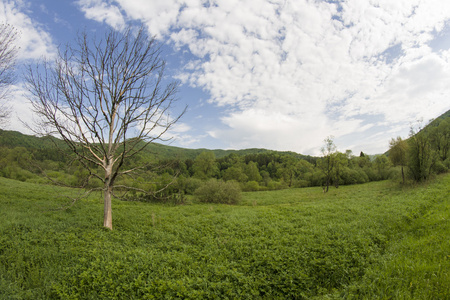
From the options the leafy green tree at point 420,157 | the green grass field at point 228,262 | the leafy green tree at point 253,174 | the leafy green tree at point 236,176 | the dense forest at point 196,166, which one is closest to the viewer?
the green grass field at point 228,262

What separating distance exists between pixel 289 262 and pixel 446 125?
201 ft

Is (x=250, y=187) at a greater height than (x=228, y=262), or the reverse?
(x=228, y=262)

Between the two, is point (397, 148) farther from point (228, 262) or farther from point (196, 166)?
point (228, 262)

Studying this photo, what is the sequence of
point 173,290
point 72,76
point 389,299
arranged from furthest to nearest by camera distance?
point 72,76
point 173,290
point 389,299

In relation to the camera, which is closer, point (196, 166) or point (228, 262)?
point (228, 262)

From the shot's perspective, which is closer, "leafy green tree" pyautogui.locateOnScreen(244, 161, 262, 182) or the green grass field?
the green grass field

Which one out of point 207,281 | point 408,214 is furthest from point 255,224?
point 408,214

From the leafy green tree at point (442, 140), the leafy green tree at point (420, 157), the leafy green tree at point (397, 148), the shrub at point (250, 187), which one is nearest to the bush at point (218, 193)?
the shrub at point (250, 187)

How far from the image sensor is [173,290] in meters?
5.07

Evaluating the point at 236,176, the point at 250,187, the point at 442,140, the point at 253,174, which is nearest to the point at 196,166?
the point at 236,176

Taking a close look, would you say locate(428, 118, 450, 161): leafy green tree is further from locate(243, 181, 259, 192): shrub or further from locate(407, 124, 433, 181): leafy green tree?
locate(243, 181, 259, 192): shrub

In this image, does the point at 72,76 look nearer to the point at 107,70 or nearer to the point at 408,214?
the point at 107,70

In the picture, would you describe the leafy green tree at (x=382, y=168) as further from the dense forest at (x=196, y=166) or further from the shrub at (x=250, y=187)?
the shrub at (x=250, y=187)

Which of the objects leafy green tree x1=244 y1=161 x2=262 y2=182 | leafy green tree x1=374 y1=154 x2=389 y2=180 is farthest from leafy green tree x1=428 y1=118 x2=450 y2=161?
leafy green tree x1=244 y1=161 x2=262 y2=182
